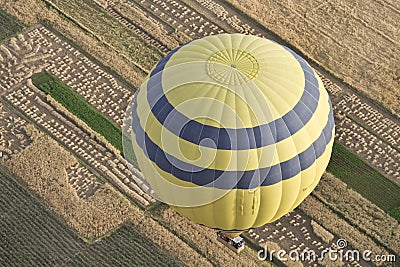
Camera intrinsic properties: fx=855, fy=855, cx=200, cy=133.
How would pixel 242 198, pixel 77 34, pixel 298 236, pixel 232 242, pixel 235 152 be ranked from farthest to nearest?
Result: pixel 77 34
pixel 298 236
pixel 232 242
pixel 242 198
pixel 235 152

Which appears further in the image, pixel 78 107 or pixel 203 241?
pixel 78 107

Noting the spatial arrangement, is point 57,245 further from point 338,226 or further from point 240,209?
point 338,226

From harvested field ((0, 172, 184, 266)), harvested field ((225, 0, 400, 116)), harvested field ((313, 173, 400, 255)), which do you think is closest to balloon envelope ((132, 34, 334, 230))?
harvested field ((0, 172, 184, 266))

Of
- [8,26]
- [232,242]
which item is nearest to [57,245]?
[232,242]

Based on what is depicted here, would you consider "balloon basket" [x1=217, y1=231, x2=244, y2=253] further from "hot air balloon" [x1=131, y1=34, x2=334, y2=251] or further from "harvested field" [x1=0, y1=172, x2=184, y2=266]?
"hot air balloon" [x1=131, y1=34, x2=334, y2=251]

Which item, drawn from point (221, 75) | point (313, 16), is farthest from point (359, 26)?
point (221, 75)

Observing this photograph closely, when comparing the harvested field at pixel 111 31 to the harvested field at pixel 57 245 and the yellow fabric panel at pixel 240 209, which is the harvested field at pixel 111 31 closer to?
the harvested field at pixel 57 245
